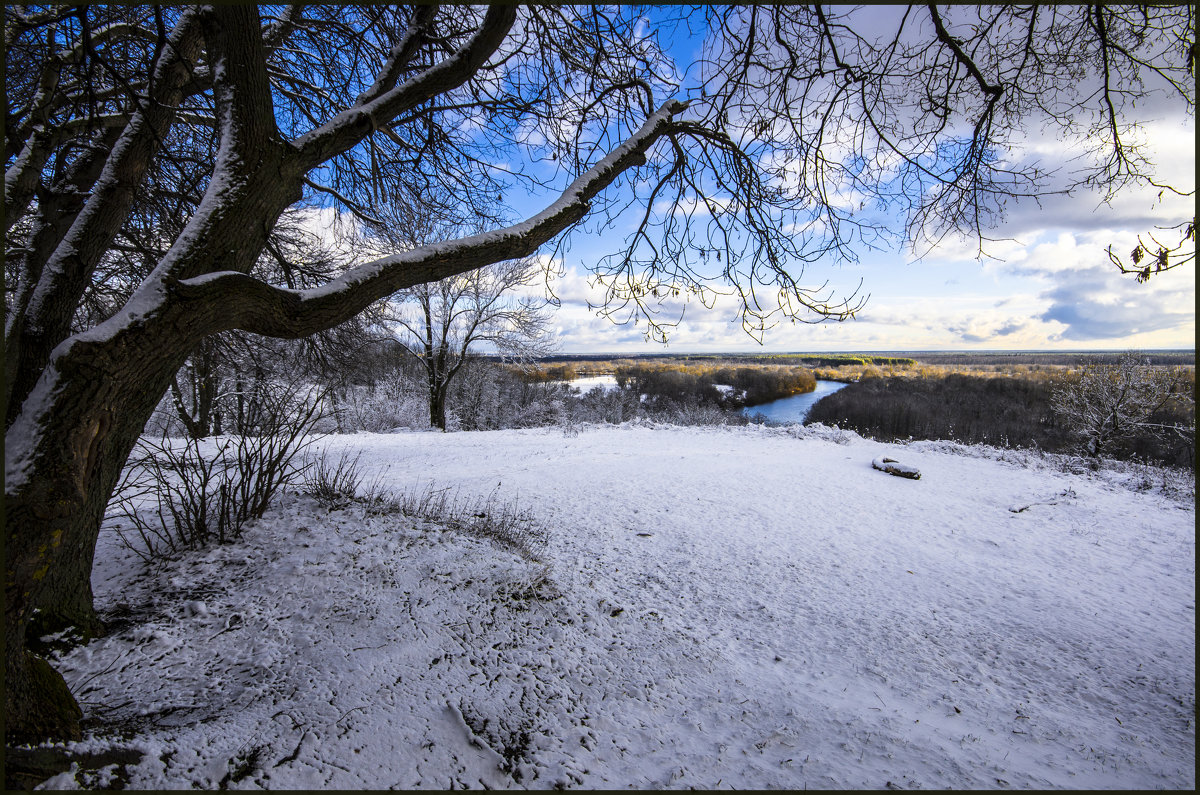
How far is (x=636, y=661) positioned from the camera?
9.09ft

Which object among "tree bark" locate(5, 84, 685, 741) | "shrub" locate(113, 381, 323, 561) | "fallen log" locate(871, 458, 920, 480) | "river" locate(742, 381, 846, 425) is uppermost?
"tree bark" locate(5, 84, 685, 741)

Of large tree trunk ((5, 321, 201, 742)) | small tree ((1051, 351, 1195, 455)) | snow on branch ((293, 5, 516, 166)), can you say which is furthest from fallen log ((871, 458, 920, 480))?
small tree ((1051, 351, 1195, 455))

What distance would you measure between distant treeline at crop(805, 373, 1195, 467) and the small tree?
6107 mm

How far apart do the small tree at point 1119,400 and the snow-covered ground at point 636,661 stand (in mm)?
15797

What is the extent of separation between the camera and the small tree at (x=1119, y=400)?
52.9ft

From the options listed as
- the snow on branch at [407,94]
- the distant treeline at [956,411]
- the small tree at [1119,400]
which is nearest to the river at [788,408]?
the distant treeline at [956,411]

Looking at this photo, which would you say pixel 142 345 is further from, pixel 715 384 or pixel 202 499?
pixel 715 384

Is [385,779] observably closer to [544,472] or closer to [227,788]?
[227,788]

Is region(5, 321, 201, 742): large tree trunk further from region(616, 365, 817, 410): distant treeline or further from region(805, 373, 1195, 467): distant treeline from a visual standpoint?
region(616, 365, 817, 410): distant treeline

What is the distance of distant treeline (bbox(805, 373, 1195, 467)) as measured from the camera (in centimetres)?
2836

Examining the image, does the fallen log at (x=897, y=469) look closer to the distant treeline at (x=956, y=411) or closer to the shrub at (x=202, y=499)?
the shrub at (x=202, y=499)

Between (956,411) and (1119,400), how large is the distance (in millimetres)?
24785

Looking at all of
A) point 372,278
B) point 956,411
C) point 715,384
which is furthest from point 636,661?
point 715,384

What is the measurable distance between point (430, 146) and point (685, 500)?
5.73 m
